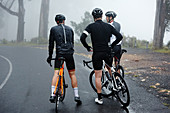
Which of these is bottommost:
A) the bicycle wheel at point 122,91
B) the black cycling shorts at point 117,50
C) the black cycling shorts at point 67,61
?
the bicycle wheel at point 122,91

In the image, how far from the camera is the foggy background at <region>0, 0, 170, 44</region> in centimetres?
9244

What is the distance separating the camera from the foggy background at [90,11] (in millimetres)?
92438

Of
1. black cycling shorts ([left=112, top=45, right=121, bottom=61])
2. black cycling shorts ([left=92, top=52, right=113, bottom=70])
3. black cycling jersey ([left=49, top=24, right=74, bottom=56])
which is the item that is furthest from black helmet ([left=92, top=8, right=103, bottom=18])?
black cycling shorts ([left=112, top=45, right=121, bottom=61])

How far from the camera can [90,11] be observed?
104562mm

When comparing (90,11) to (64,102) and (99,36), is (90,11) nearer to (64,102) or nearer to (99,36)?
(64,102)

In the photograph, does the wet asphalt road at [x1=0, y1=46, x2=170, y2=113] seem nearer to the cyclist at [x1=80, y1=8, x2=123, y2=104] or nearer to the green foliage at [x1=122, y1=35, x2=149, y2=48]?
the cyclist at [x1=80, y1=8, x2=123, y2=104]

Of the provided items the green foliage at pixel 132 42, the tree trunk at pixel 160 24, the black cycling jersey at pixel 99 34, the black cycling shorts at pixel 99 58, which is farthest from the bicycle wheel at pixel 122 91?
the green foliage at pixel 132 42

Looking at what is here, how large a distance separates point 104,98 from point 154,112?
1.41 meters

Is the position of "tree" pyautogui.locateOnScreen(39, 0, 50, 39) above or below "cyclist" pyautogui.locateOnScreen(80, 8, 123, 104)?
above

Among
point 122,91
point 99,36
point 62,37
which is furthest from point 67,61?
point 122,91

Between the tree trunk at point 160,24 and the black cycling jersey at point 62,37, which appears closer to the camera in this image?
the black cycling jersey at point 62,37

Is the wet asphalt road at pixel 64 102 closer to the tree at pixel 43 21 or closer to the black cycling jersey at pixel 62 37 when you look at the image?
the black cycling jersey at pixel 62 37

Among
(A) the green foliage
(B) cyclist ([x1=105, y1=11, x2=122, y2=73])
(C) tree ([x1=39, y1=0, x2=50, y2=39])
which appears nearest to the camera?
(B) cyclist ([x1=105, y1=11, x2=122, y2=73])

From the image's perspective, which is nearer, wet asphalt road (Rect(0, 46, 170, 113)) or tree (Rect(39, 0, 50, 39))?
wet asphalt road (Rect(0, 46, 170, 113))
